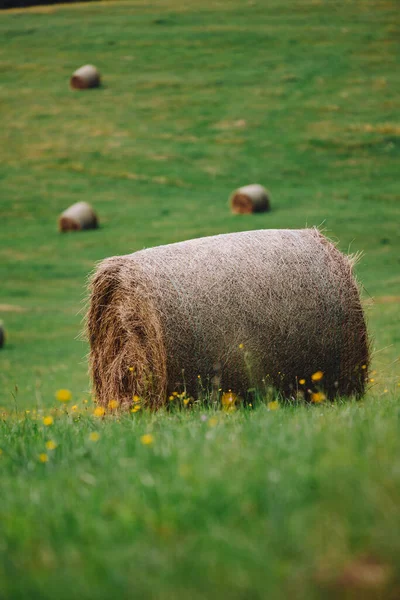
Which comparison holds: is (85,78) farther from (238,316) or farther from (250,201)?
(238,316)

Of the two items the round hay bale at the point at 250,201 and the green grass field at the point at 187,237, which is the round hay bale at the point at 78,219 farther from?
the round hay bale at the point at 250,201

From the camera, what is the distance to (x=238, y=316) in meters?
7.54

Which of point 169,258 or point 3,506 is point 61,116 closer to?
point 169,258

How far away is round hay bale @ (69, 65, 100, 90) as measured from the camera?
40.9m

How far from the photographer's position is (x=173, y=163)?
110ft

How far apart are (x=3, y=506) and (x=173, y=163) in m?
30.8

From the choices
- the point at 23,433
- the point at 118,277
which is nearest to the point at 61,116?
the point at 118,277

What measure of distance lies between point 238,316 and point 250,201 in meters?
20.4

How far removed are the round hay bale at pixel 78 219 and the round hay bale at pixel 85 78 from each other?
1523 cm

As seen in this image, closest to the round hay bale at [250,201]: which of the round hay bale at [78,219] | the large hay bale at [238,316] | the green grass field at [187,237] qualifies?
the green grass field at [187,237]

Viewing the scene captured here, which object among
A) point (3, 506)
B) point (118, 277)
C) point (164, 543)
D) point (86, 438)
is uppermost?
point (164, 543)

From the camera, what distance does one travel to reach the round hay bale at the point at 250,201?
90.6ft

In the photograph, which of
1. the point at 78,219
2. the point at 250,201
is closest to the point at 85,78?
the point at 78,219

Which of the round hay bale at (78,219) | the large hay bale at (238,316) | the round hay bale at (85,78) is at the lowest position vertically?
the round hay bale at (78,219)
